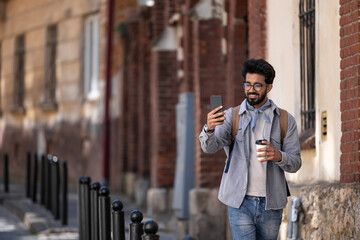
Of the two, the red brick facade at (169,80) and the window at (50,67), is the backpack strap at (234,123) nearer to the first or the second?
the red brick facade at (169,80)

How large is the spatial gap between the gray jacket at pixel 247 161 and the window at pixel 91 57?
1826 centimetres

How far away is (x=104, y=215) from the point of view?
8.77 meters

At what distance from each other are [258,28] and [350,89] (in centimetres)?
329

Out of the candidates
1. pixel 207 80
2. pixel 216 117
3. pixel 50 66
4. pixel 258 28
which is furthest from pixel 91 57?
pixel 216 117

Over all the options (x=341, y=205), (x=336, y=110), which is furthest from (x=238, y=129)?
(x=336, y=110)

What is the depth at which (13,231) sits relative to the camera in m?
13.8

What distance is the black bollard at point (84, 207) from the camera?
10406mm

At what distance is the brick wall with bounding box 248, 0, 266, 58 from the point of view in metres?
10.5

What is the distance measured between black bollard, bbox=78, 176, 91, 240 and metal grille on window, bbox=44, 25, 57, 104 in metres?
16.6

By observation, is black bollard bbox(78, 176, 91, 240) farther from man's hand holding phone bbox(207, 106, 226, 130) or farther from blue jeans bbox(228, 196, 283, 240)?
man's hand holding phone bbox(207, 106, 226, 130)

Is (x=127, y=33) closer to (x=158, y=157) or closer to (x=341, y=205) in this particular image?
(x=158, y=157)

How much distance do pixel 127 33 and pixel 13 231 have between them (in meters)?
8.75

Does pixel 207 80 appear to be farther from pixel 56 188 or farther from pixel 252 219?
pixel 252 219

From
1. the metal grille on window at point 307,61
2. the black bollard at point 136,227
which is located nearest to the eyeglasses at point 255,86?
the black bollard at point 136,227
